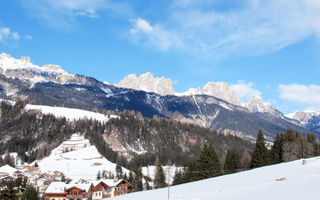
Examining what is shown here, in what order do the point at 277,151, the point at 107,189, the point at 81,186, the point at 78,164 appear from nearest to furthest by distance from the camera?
the point at 277,151
the point at 81,186
the point at 107,189
the point at 78,164

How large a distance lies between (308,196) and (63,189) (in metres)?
98.2

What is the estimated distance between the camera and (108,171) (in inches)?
6137

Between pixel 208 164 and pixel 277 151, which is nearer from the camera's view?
pixel 208 164

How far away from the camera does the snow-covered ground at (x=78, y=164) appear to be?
150 m

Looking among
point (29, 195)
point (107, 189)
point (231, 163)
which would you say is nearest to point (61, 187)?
point (107, 189)

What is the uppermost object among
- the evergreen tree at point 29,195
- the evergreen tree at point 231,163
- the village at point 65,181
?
the evergreen tree at point 231,163

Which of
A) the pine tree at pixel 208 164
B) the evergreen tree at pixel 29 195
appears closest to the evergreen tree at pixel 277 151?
the pine tree at pixel 208 164

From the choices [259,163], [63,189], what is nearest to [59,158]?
[63,189]

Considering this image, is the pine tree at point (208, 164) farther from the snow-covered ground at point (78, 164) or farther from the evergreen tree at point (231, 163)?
the snow-covered ground at point (78, 164)

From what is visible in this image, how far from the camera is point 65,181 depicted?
127688mm

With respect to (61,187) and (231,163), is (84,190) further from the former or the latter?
(231,163)

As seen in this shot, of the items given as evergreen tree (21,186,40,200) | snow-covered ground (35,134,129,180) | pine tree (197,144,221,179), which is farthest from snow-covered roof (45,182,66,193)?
pine tree (197,144,221,179)

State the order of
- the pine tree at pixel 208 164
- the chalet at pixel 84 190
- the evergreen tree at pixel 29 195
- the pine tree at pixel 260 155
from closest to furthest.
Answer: the pine tree at pixel 260 155
the pine tree at pixel 208 164
the evergreen tree at pixel 29 195
the chalet at pixel 84 190

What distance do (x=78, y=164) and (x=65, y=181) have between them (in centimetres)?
4100
